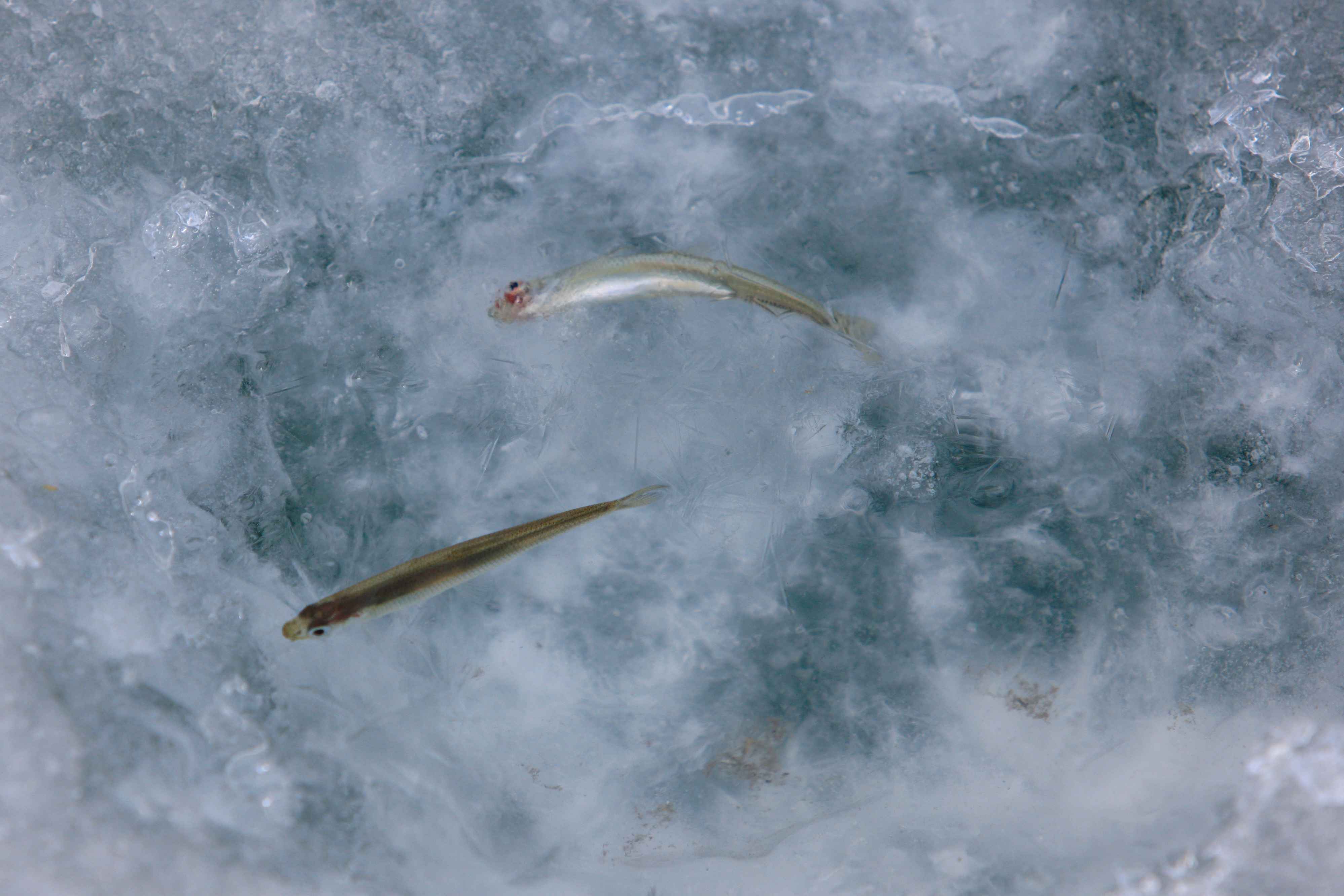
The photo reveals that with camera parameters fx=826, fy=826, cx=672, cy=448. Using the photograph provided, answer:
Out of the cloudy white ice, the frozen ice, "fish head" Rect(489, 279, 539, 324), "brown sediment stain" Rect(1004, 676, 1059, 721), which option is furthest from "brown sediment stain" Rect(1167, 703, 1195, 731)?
"fish head" Rect(489, 279, 539, 324)

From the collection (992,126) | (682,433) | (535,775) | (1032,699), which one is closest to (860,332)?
(682,433)

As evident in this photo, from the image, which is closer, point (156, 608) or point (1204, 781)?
point (156, 608)

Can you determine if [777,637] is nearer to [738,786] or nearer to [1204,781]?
[738,786]

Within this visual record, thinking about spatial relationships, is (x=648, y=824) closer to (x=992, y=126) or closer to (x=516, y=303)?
(x=516, y=303)

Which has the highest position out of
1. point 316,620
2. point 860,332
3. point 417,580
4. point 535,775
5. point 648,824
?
point 860,332

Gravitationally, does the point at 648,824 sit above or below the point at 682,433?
below

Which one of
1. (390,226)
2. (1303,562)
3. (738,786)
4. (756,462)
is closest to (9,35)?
(390,226)

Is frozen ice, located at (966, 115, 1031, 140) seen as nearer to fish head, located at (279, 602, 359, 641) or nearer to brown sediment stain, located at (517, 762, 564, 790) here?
fish head, located at (279, 602, 359, 641)
